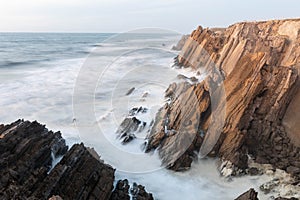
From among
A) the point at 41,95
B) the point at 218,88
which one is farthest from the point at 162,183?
the point at 41,95

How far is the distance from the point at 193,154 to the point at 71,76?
60.2ft

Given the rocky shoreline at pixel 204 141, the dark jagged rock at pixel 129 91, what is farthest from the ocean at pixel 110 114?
the rocky shoreline at pixel 204 141

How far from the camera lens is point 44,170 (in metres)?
6.73

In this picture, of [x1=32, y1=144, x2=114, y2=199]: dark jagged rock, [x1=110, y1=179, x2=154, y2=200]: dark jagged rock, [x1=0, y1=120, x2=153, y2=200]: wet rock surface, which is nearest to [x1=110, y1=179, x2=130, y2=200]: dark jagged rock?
[x1=110, y1=179, x2=154, y2=200]: dark jagged rock

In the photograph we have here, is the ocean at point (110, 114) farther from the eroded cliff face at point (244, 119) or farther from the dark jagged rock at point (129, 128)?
the eroded cliff face at point (244, 119)

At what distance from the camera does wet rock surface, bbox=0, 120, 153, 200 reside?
6.24 metres

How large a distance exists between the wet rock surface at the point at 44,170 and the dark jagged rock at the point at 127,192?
0.03 metres

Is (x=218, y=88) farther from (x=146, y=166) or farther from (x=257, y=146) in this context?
(x=146, y=166)

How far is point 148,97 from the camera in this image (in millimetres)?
15531

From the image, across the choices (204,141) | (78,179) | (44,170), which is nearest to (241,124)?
(204,141)

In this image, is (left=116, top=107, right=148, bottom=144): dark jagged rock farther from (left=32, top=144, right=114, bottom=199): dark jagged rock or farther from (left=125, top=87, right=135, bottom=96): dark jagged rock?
(left=125, top=87, right=135, bottom=96): dark jagged rock

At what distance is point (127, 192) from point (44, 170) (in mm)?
2109

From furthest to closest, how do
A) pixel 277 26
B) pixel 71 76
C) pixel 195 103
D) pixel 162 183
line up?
pixel 71 76 < pixel 277 26 < pixel 195 103 < pixel 162 183

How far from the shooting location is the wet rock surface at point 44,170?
20.5ft
